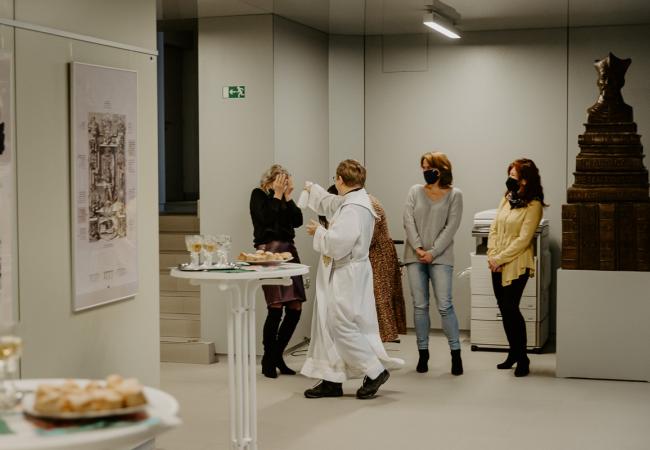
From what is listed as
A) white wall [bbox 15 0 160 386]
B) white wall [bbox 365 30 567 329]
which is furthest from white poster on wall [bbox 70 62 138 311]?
white wall [bbox 365 30 567 329]

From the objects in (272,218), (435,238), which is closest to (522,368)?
(435,238)

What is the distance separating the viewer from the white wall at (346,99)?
9.18 meters

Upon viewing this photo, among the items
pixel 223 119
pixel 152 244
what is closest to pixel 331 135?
pixel 223 119

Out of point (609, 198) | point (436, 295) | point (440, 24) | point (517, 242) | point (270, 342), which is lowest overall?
point (270, 342)

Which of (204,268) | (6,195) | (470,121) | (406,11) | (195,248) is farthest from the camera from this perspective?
(470,121)

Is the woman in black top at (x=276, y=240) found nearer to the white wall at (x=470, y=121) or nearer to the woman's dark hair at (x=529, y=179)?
the woman's dark hair at (x=529, y=179)

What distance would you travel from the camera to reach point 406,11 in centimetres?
868

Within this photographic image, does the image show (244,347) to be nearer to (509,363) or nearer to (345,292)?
(345,292)

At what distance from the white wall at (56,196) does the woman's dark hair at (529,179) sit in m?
3.39

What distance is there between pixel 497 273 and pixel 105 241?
12.3ft

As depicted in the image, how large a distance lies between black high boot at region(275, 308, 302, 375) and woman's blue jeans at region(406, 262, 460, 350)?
93 cm

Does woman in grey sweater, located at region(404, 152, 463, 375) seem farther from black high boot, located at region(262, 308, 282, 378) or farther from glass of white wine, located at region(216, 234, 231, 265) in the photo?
glass of white wine, located at region(216, 234, 231, 265)

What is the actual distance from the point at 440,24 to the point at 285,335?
3167mm

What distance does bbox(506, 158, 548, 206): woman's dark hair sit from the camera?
25.5 ft
